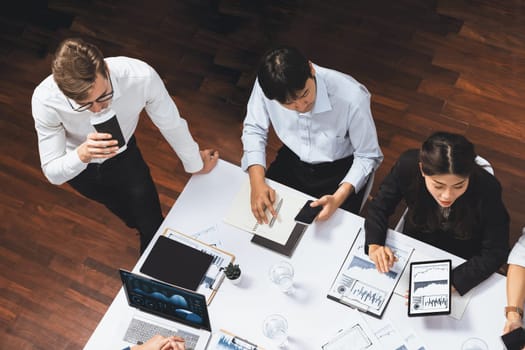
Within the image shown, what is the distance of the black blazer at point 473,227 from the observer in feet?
7.04

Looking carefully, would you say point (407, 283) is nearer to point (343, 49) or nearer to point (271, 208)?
point (271, 208)

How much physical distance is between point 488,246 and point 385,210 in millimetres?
395

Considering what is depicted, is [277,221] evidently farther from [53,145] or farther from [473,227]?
[53,145]

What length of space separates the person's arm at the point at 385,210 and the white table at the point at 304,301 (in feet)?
0.24

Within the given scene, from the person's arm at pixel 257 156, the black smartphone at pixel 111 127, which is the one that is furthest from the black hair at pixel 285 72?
the black smartphone at pixel 111 127

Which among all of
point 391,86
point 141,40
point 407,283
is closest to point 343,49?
point 391,86

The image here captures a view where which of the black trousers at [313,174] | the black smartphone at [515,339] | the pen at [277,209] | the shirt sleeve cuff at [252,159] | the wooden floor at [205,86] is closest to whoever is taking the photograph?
the black smartphone at [515,339]

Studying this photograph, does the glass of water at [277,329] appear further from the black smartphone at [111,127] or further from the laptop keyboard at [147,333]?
the black smartphone at [111,127]

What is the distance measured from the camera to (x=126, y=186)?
2756 millimetres

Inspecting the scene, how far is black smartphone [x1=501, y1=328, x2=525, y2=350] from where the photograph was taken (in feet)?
6.52

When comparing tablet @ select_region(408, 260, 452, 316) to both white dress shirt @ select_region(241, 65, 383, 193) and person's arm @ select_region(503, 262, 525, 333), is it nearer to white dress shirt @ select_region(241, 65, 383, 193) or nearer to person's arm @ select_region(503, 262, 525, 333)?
person's arm @ select_region(503, 262, 525, 333)

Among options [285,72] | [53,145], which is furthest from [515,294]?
[53,145]

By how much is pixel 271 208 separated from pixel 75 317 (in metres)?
1.49

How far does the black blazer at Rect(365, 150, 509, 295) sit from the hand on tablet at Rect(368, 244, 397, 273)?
0.02m
